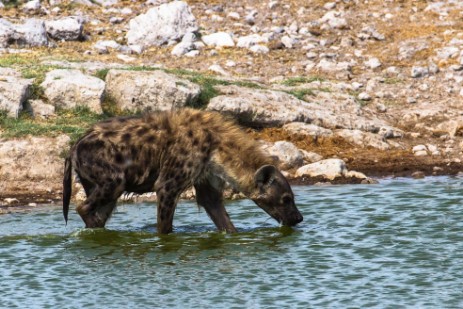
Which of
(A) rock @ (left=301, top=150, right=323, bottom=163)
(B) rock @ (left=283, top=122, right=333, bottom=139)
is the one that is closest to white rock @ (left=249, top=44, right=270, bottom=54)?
(B) rock @ (left=283, top=122, right=333, bottom=139)

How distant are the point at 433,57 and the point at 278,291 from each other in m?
11.2

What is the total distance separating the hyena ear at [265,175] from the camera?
10250 mm

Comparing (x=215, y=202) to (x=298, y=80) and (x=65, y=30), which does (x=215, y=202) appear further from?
(x=65, y=30)

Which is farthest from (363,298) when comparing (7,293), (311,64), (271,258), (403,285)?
(311,64)

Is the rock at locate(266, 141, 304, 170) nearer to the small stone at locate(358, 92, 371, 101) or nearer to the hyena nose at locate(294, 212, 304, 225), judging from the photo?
the small stone at locate(358, 92, 371, 101)

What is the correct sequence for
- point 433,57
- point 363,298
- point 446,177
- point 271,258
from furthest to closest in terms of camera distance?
point 433,57, point 446,177, point 271,258, point 363,298

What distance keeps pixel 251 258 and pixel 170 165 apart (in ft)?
4.31

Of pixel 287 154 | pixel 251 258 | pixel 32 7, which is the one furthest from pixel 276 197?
pixel 32 7

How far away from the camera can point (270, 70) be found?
717 inches

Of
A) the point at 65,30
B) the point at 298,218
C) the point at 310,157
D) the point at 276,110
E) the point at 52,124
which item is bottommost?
the point at 298,218

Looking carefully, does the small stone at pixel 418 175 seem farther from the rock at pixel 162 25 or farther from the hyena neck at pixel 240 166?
the rock at pixel 162 25

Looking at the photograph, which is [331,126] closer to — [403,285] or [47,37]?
[47,37]

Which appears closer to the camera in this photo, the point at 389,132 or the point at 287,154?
the point at 287,154

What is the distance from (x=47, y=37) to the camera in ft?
61.7
